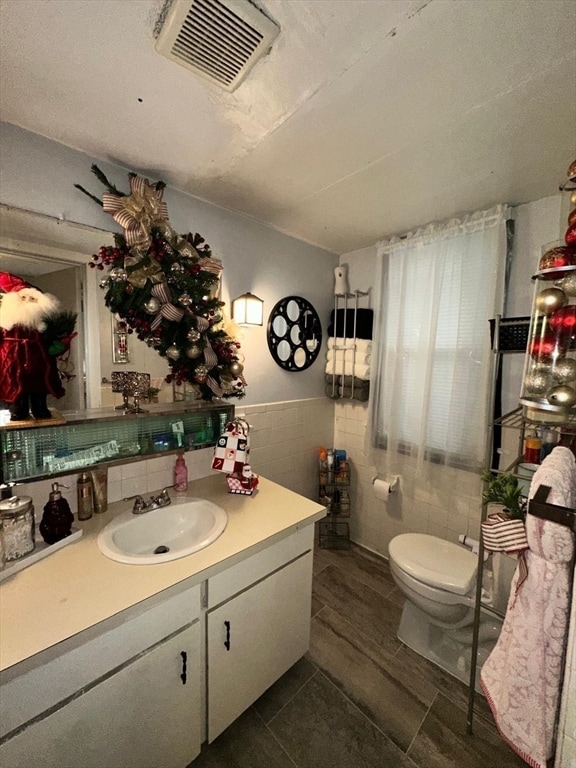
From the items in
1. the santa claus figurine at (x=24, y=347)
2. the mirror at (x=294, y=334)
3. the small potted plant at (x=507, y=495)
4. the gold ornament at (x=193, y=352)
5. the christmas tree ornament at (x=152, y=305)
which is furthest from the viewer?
the mirror at (x=294, y=334)

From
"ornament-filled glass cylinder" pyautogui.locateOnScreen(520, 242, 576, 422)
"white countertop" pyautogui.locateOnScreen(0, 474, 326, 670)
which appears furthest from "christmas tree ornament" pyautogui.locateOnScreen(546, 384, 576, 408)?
"white countertop" pyautogui.locateOnScreen(0, 474, 326, 670)

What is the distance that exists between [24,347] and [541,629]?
177 centimetres

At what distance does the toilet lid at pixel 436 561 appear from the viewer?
1.35m

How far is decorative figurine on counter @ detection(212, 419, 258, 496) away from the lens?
4.46 feet

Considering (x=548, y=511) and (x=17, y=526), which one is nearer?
(x=548, y=511)

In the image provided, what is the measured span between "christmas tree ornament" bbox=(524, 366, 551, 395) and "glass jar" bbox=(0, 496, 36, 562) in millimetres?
1577

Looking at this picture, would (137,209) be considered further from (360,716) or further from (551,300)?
(360,716)

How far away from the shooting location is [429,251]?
1.79 m

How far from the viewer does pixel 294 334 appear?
6.82 feet

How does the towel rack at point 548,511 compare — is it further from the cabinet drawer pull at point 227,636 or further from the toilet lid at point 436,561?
the cabinet drawer pull at point 227,636

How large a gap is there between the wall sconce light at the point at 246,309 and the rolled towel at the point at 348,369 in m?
0.81

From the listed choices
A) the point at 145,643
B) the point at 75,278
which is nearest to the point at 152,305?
the point at 75,278

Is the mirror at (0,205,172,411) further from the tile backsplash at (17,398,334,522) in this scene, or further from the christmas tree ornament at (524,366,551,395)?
the christmas tree ornament at (524,366,551,395)

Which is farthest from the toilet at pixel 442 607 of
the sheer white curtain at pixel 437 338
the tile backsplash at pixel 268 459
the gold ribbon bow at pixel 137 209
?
the gold ribbon bow at pixel 137 209
